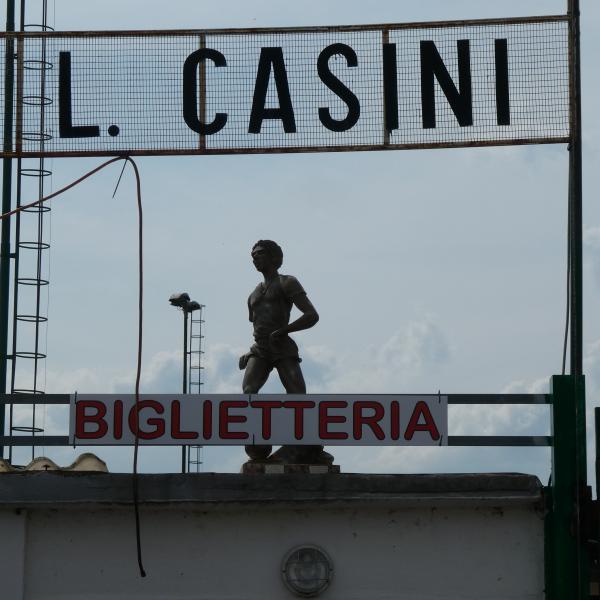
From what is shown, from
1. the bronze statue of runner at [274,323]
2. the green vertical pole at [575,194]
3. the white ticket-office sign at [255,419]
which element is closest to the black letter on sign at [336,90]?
the bronze statue of runner at [274,323]

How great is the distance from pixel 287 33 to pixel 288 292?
2978 millimetres

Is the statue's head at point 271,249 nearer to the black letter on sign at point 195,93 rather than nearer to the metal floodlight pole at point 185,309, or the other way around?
the black letter on sign at point 195,93

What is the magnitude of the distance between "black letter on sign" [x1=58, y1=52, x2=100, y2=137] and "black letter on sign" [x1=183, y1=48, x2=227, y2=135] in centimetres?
108

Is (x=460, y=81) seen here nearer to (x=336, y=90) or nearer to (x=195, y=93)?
(x=336, y=90)

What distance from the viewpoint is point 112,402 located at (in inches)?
607

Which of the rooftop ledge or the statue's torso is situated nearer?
the rooftop ledge

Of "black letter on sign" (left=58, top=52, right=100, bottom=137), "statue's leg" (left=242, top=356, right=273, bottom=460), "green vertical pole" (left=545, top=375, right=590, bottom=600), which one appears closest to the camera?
"green vertical pole" (left=545, top=375, right=590, bottom=600)

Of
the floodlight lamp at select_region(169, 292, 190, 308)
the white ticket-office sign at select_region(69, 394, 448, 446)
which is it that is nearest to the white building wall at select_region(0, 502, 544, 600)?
the white ticket-office sign at select_region(69, 394, 448, 446)

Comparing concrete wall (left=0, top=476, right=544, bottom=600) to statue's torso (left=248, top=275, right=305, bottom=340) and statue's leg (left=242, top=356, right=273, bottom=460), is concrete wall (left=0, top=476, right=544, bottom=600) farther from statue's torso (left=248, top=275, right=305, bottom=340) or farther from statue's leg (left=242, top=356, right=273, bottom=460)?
statue's torso (left=248, top=275, right=305, bottom=340)

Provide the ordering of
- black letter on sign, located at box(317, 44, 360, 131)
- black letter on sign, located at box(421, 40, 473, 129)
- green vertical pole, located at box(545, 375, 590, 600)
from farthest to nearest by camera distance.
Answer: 1. black letter on sign, located at box(317, 44, 360, 131)
2. black letter on sign, located at box(421, 40, 473, 129)
3. green vertical pole, located at box(545, 375, 590, 600)

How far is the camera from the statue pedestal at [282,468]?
608 inches

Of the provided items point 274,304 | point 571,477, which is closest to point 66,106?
point 274,304

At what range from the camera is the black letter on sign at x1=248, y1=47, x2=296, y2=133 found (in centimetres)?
1662

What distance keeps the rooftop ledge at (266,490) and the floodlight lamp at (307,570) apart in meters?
0.50
